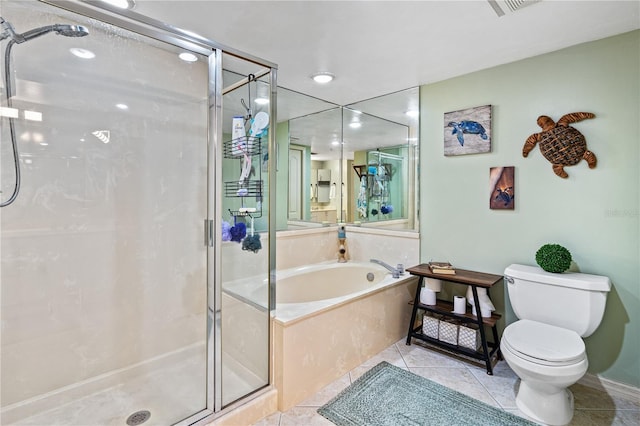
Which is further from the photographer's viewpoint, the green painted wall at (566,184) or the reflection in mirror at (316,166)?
the reflection in mirror at (316,166)

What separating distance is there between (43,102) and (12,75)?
16 cm

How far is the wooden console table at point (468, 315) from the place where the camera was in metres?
2.25

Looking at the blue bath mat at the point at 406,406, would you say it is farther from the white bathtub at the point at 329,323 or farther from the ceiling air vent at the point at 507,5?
the ceiling air vent at the point at 507,5

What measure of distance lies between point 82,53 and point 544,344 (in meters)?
3.01

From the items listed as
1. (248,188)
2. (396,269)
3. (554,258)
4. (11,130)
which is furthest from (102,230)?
(554,258)

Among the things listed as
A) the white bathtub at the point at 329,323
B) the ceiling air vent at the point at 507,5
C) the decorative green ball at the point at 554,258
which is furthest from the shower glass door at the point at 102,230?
the decorative green ball at the point at 554,258

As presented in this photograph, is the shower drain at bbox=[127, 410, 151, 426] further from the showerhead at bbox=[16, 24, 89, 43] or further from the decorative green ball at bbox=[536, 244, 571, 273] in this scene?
the decorative green ball at bbox=[536, 244, 571, 273]

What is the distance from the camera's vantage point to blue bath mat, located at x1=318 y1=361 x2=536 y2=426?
1.75 meters

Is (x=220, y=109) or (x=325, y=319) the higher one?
(x=220, y=109)

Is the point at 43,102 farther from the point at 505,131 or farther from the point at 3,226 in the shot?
the point at 505,131

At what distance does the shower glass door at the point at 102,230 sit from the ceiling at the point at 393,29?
0.90 feet

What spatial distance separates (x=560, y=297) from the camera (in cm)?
195

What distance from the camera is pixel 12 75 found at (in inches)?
62.9


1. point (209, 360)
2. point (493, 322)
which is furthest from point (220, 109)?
point (493, 322)
